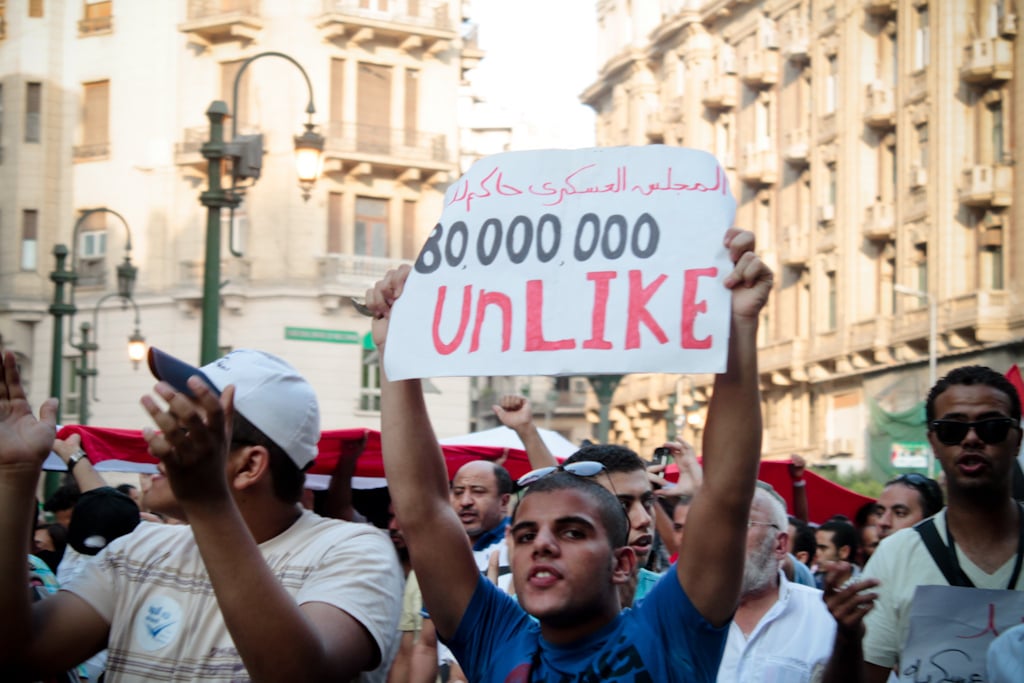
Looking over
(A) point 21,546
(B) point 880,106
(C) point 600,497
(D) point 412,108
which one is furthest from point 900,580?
(B) point 880,106

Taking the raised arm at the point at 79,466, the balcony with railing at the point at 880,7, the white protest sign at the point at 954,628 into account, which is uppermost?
the balcony with railing at the point at 880,7

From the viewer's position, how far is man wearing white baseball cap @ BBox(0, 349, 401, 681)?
125 inches

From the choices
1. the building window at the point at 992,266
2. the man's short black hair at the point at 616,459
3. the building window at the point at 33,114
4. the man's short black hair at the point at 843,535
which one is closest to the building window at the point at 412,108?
the building window at the point at 33,114

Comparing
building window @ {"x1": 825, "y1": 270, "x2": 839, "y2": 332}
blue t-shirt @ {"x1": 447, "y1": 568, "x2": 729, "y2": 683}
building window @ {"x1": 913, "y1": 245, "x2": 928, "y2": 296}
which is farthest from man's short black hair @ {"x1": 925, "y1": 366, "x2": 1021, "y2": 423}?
building window @ {"x1": 825, "y1": 270, "x2": 839, "y2": 332}

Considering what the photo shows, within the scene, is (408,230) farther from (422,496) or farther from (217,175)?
(422,496)

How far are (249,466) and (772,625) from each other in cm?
245

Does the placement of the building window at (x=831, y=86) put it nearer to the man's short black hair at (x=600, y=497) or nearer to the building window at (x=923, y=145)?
the building window at (x=923, y=145)

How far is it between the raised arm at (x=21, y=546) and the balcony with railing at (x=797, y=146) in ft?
142

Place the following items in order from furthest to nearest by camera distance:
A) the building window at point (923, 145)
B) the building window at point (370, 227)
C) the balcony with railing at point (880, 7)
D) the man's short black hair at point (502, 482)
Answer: the balcony with railing at point (880, 7), the building window at point (923, 145), the building window at point (370, 227), the man's short black hair at point (502, 482)

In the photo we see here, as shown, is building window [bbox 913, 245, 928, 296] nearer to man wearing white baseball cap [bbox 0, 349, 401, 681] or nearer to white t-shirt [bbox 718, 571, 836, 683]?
white t-shirt [bbox 718, 571, 836, 683]

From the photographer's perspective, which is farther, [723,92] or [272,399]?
[723,92]

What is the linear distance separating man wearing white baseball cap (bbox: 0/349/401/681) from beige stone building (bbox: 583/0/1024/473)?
102 feet

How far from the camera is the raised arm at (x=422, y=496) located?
376cm

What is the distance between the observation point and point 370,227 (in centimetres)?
3884
